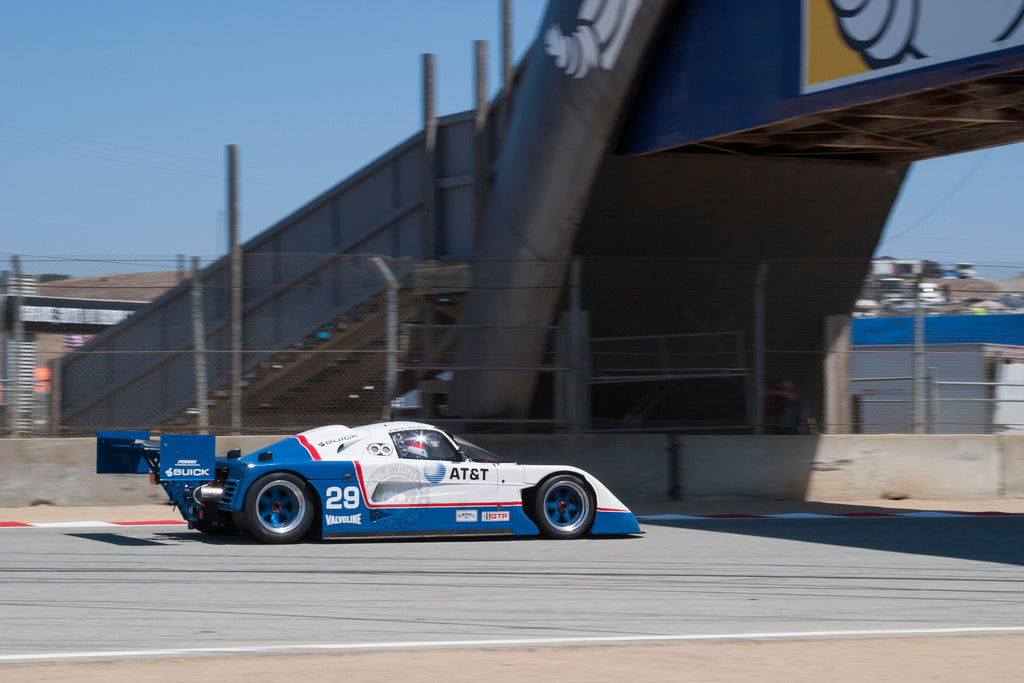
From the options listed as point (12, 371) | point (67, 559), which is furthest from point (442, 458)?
point (12, 371)

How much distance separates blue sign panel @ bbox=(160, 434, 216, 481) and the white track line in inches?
164

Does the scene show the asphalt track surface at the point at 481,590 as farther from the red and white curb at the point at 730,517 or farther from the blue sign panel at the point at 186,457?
the blue sign panel at the point at 186,457

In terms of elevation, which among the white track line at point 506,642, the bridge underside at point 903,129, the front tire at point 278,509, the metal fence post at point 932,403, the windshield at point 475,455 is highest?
the bridge underside at point 903,129

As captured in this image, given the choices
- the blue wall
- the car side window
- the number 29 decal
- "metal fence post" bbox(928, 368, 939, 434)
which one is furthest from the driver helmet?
the blue wall

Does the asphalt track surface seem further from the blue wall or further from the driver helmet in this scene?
the blue wall

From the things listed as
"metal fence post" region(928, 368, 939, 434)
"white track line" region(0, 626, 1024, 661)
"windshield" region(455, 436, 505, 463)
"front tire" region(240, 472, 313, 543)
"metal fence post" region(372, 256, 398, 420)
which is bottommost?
"white track line" region(0, 626, 1024, 661)

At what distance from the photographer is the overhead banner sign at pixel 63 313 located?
1249cm

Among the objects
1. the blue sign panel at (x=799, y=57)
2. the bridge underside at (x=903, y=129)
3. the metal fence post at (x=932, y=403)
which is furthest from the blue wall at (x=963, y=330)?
the blue sign panel at (x=799, y=57)

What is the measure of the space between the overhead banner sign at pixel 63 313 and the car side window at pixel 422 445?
5440 mm

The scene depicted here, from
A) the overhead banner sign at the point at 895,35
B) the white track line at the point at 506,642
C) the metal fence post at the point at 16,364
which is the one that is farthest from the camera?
the metal fence post at the point at 16,364

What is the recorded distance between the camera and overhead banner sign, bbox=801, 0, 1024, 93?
35.7ft

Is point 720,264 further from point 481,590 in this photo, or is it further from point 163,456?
point 481,590

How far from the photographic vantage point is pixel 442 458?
32.5 feet

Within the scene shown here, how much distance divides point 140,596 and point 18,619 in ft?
3.00
